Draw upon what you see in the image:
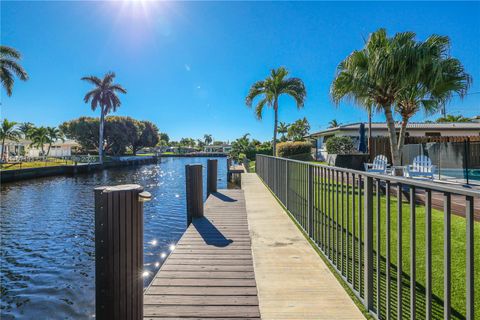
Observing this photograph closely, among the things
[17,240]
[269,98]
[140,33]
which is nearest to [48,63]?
[140,33]

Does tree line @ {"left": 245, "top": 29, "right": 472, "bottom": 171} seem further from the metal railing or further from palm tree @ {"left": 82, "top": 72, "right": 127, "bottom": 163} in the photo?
palm tree @ {"left": 82, "top": 72, "right": 127, "bottom": 163}

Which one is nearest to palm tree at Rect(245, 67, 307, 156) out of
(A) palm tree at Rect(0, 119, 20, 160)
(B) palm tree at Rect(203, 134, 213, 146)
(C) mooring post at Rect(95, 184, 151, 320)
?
(C) mooring post at Rect(95, 184, 151, 320)

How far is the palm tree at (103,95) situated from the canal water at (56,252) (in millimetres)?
26488

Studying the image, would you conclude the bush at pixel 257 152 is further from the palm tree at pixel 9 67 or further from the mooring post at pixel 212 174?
the mooring post at pixel 212 174

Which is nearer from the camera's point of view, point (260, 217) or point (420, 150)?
point (260, 217)

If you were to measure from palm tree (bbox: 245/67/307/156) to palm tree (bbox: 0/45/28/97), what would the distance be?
17.6 meters

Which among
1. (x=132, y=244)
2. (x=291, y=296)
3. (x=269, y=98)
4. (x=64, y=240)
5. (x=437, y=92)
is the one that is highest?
(x=269, y=98)

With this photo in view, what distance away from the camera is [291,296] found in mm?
2582

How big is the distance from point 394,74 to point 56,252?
397 inches

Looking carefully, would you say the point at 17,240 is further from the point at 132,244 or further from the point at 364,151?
the point at 364,151

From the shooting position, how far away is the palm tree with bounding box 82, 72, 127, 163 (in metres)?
35.2

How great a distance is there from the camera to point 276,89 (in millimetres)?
18188

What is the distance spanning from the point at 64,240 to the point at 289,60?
1892cm

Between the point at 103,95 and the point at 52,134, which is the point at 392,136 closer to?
the point at 103,95
